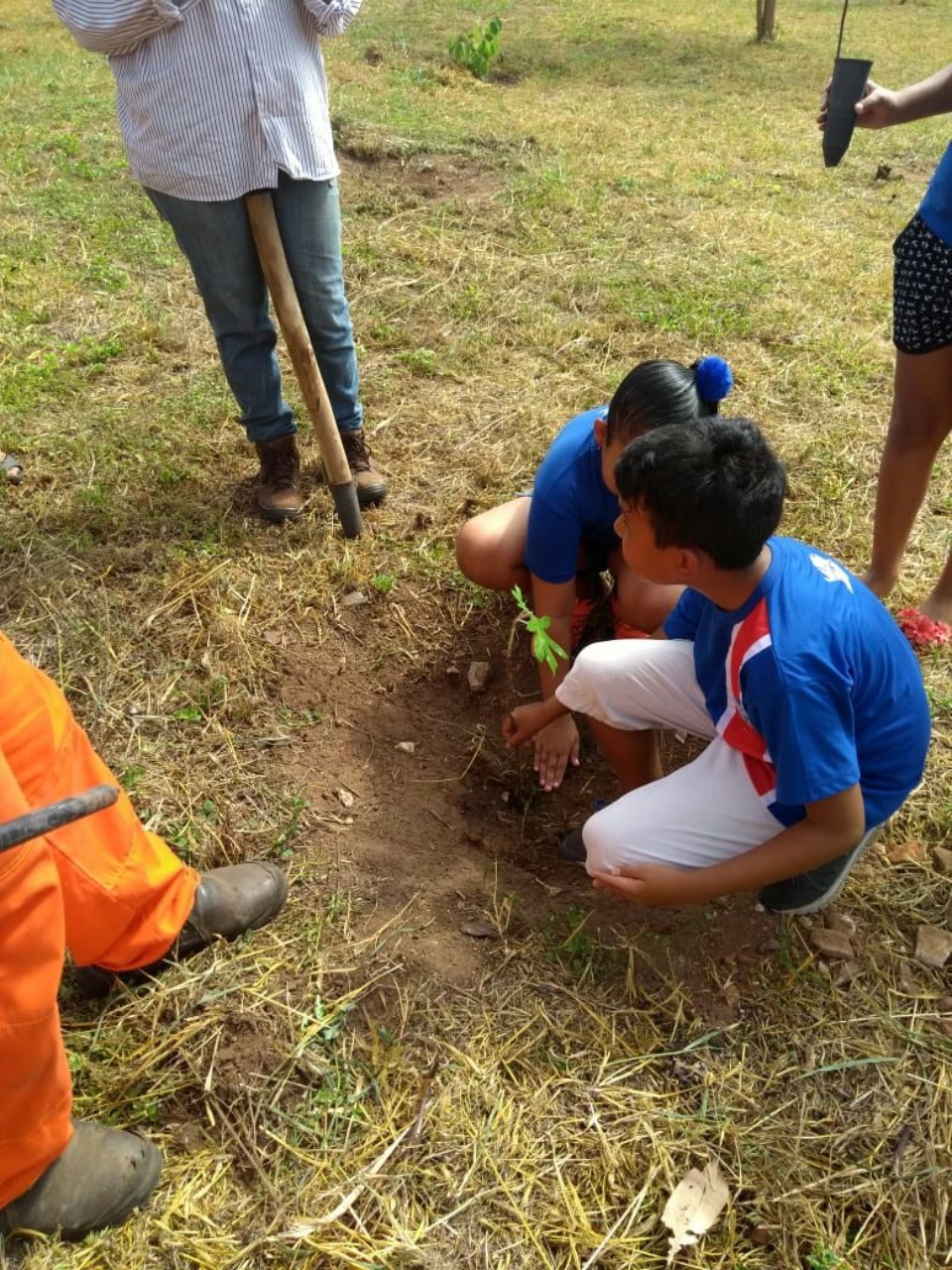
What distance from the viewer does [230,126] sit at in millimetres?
2398

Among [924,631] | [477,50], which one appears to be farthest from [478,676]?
[477,50]

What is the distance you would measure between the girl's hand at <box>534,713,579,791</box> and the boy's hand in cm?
48

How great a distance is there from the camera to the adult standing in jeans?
2322mm

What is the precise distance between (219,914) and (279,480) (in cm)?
157

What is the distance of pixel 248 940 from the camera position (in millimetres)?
1918

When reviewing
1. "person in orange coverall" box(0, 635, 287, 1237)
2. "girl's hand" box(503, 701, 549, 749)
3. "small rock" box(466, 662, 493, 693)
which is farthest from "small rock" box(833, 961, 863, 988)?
"person in orange coverall" box(0, 635, 287, 1237)

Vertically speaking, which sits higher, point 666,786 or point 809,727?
point 809,727

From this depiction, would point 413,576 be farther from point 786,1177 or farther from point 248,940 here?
point 786,1177

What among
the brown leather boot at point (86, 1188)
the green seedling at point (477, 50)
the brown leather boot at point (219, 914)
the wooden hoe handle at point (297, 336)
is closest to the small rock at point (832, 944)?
the brown leather boot at point (219, 914)

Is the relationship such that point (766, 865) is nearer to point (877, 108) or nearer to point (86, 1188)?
point (86, 1188)

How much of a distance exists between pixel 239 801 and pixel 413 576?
949 millimetres

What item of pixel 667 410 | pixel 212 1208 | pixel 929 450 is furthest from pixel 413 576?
pixel 212 1208

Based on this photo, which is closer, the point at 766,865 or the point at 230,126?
the point at 766,865

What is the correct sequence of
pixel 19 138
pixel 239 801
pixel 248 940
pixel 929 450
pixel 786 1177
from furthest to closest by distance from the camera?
pixel 19 138 → pixel 929 450 → pixel 239 801 → pixel 248 940 → pixel 786 1177
